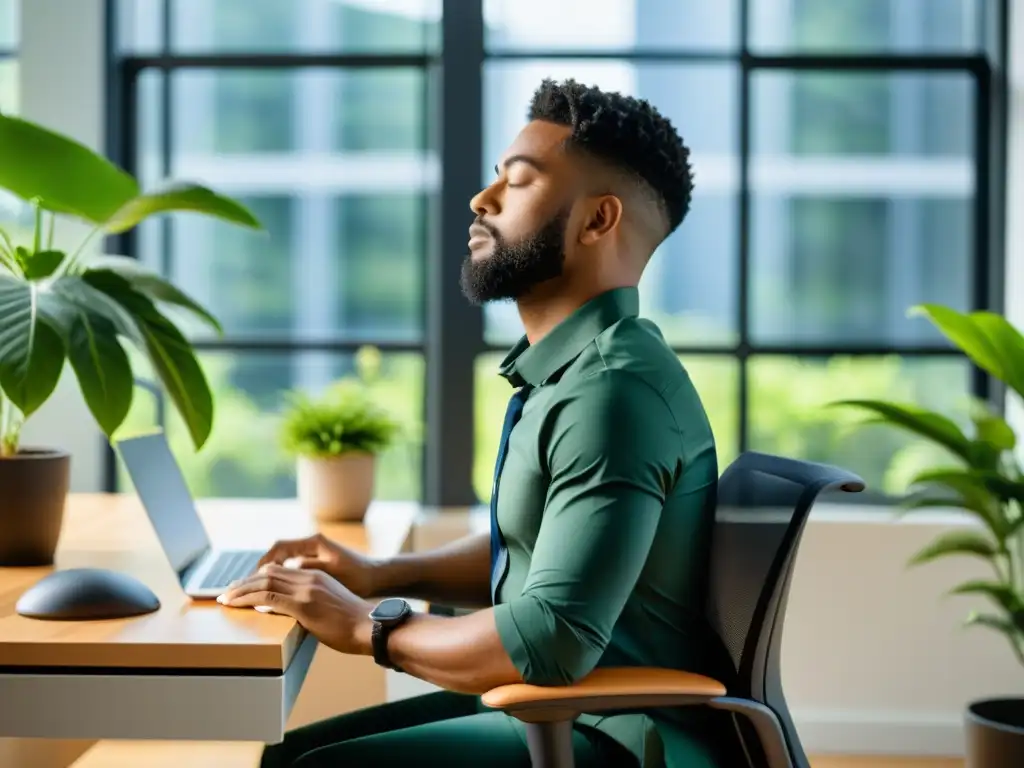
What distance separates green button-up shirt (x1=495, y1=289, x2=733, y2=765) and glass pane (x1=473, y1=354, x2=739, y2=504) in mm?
1809

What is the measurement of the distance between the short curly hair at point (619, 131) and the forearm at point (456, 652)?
639 millimetres

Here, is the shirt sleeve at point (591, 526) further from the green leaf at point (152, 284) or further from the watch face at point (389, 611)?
the green leaf at point (152, 284)

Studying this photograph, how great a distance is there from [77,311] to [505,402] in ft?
5.96

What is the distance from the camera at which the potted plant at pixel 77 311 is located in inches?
73.7

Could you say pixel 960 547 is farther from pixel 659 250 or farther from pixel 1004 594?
pixel 659 250

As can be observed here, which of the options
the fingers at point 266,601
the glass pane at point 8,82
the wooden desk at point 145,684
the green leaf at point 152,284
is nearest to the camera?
the wooden desk at point 145,684

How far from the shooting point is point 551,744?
1407 mm

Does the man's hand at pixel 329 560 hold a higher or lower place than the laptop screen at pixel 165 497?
lower

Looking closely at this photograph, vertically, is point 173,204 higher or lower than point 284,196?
lower

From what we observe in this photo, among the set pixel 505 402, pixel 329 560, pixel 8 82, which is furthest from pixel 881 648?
pixel 8 82

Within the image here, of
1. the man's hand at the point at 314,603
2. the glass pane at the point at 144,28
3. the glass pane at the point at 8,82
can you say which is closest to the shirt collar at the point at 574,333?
the man's hand at the point at 314,603

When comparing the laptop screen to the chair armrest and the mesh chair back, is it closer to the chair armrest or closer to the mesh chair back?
the chair armrest

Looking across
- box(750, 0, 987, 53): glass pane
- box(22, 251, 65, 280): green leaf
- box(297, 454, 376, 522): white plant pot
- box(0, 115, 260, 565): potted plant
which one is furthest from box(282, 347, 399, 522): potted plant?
box(750, 0, 987, 53): glass pane

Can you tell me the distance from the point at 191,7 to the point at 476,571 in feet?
7.50
